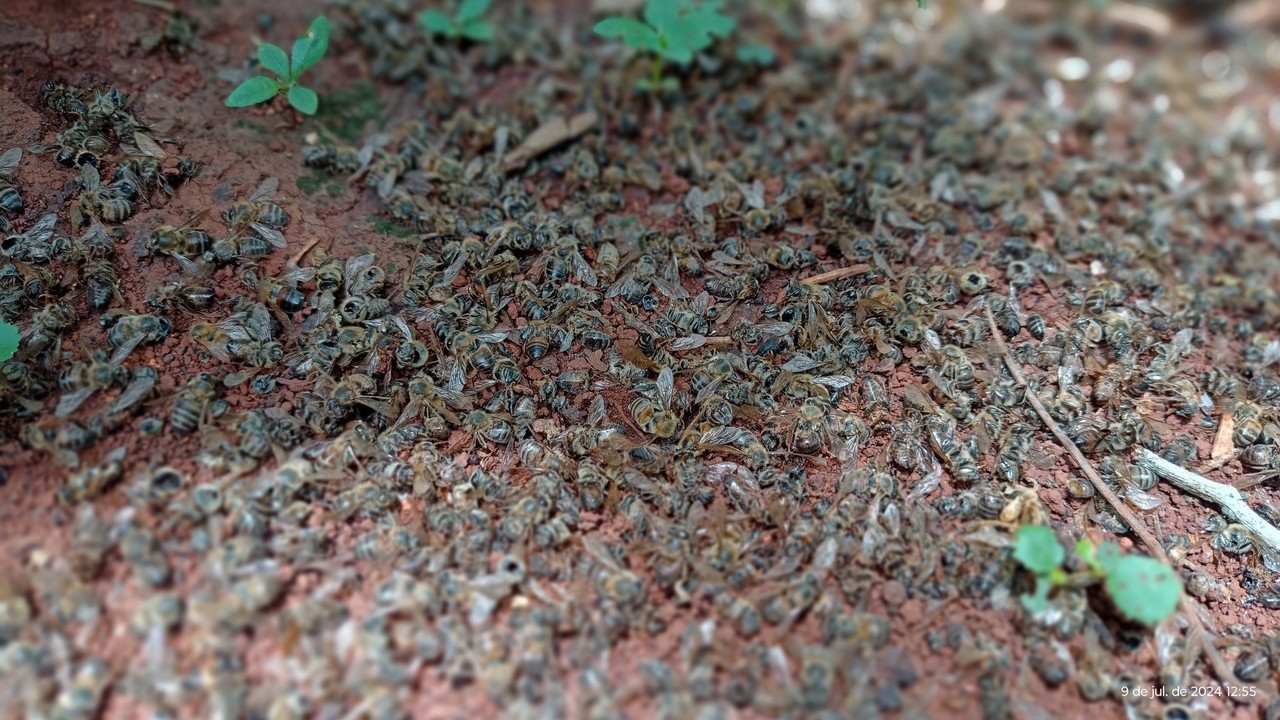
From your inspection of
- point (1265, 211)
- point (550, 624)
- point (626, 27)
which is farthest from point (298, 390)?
point (1265, 211)

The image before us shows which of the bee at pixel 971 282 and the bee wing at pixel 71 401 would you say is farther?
the bee at pixel 971 282

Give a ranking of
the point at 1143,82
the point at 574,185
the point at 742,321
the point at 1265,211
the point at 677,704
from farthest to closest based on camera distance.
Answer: the point at 1143,82
the point at 1265,211
the point at 574,185
the point at 742,321
the point at 677,704

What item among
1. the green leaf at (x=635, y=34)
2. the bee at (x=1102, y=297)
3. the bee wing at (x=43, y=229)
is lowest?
the bee at (x=1102, y=297)

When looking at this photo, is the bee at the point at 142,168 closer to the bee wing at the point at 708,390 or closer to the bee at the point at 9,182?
the bee at the point at 9,182

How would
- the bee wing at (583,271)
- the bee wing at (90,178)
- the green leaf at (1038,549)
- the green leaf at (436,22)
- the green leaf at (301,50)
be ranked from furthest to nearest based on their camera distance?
the green leaf at (436,22) < the green leaf at (301,50) < the bee wing at (583,271) < the bee wing at (90,178) < the green leaf at (1038,549)

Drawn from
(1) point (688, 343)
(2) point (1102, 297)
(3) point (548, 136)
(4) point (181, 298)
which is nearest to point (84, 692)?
(4) point (181, 298)

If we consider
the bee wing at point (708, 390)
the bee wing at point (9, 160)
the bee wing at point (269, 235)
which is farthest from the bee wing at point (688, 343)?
the bee wing at point (9, 160)

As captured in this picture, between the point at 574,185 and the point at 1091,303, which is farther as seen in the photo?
the point at 574,185

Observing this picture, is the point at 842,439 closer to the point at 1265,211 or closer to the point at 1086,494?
the point at 1086,494
